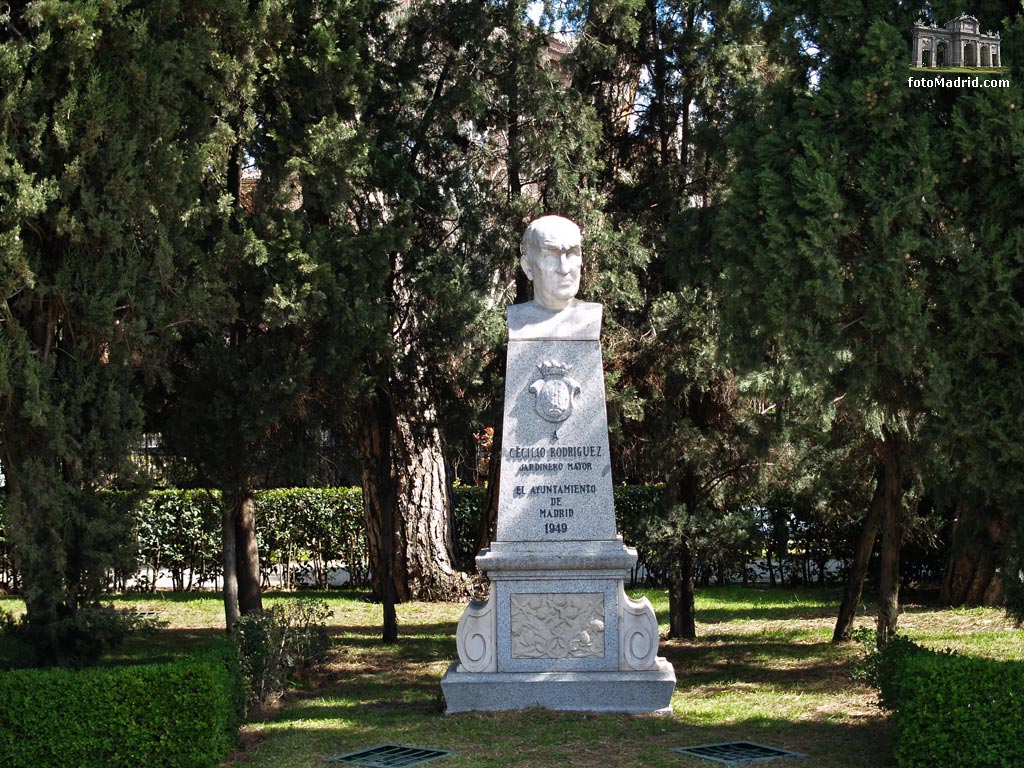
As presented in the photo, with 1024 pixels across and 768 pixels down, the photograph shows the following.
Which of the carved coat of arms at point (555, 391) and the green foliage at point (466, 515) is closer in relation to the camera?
the carved coat of arms at point (555, 391)

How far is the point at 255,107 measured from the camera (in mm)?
10758

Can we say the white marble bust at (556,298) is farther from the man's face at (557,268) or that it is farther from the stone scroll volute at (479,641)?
the stone scroll volute at (479,641)

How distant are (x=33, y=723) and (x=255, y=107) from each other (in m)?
6.05

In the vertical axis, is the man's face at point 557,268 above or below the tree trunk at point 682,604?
above

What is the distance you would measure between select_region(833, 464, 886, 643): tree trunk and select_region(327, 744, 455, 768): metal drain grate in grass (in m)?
5.52

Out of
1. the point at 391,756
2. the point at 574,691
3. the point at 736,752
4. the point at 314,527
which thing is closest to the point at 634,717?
the point at 574,691

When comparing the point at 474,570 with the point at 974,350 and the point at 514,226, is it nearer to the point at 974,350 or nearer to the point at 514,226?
the point at 514,226

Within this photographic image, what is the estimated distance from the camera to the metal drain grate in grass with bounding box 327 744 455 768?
23.3 ft

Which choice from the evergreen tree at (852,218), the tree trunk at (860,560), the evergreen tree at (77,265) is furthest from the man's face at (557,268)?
the tree trunk at (860,560)

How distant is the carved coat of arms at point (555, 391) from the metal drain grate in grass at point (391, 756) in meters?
2.51

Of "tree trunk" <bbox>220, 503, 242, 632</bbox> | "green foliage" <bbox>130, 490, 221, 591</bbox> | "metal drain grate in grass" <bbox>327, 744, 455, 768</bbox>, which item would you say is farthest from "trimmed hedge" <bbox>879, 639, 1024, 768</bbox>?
"green foliage" <bbox>130, 490, 221, 591</bbox>

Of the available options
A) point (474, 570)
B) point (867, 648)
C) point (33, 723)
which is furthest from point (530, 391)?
point (474, 570)

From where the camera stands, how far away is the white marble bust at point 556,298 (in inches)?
341

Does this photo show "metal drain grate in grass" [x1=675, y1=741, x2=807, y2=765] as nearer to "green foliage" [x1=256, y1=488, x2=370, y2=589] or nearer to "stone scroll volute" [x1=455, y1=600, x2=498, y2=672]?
"stone scroll volute" [x1=455, y1=600, x2=498, y2=672]
